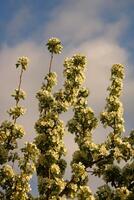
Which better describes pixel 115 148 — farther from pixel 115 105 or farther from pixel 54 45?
pixel 54 45

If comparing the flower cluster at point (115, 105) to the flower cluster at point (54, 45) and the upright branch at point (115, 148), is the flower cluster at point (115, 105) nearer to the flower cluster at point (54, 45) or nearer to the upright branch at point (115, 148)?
the upright branch at point (115, 148)

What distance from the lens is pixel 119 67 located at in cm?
4109

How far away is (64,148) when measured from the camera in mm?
38938

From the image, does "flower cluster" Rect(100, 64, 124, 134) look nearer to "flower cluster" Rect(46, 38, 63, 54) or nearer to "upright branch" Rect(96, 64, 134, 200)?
"upright branch" Rect(96, 64, 134, 200)

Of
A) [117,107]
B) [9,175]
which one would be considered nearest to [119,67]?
[117,107]

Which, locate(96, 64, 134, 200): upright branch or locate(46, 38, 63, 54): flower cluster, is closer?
locate(96, 64, 134, 200): upright branch

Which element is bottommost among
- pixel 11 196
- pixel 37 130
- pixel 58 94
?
pixel 11 196

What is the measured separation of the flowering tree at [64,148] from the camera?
36656mm

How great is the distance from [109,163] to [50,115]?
17.1 feet

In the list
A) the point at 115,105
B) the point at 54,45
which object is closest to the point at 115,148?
the point at 115,105

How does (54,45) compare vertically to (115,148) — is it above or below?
above

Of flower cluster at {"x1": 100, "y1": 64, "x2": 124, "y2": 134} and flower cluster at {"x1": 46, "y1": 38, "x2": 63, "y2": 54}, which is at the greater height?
flower cluster at {"x1": 46, "y1": 38, "x2": 63, "y2": 54}

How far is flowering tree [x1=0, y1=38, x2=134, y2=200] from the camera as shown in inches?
1443

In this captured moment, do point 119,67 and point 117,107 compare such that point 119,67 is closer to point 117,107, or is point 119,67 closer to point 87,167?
point 117,107
